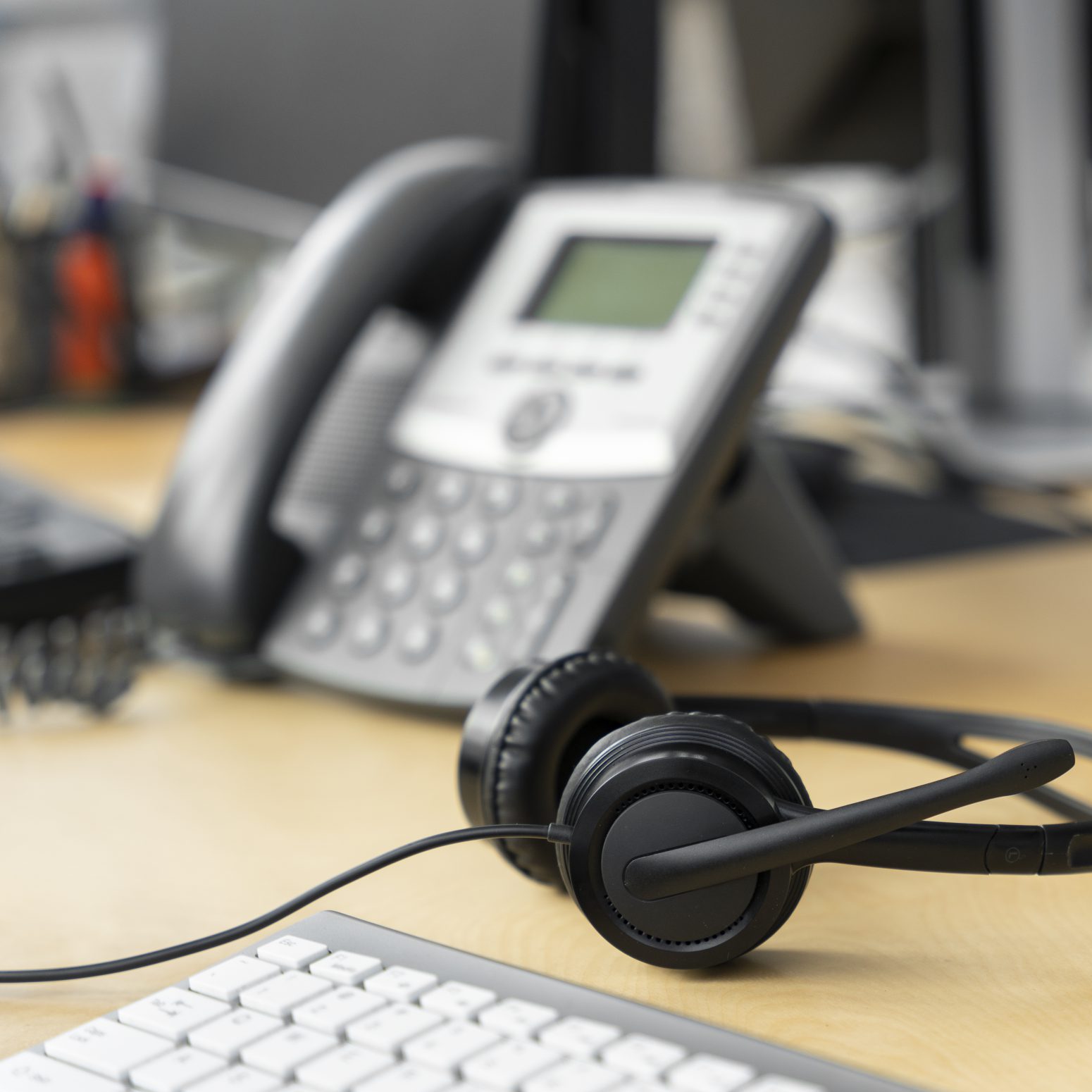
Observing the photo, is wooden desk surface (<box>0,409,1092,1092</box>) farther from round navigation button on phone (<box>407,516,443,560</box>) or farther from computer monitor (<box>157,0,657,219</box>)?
computer monitor (<box>157,0,657,219</box>)

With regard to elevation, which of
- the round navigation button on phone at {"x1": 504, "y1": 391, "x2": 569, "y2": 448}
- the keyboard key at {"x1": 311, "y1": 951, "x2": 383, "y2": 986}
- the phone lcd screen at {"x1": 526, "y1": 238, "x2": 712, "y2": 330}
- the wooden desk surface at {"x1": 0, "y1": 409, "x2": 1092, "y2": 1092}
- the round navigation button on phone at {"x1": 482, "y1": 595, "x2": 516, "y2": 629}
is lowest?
the wooden desk surface at {"x1": 0, "y1": 409, "x2": 1092, "y2": 1092}

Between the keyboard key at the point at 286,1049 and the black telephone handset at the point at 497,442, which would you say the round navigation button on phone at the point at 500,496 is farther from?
the keyboard key at the point at 286,1049

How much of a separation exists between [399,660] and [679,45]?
659 mm

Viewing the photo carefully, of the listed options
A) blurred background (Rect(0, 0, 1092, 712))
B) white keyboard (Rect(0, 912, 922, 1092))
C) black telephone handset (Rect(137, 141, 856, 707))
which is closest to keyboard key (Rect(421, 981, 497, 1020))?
white keyboard (Rect(0, 912, 922, 1092))

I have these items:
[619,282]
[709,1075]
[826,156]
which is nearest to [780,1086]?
[709,1075]

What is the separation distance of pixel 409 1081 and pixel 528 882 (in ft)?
0.44

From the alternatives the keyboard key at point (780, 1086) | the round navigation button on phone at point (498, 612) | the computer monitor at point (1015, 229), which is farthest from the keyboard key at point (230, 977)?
the computer monitor at point (1015, 229)

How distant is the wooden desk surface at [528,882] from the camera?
291 millimetres

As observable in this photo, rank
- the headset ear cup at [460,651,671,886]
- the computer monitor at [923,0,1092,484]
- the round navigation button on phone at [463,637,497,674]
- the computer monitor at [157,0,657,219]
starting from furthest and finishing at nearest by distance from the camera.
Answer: the computer monitor at [923,0,1092,484]
the computer monitor at [157,0,657,219]
the round navigation button on phone at [463,637,497,674]
the headset ear cup at [460,651,671,886]

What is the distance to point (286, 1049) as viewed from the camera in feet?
0.83

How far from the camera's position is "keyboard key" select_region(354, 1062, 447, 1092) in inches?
9.3

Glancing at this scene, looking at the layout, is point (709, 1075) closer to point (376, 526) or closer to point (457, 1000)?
point (457, 1000)

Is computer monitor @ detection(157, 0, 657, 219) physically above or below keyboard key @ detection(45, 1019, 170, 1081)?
above

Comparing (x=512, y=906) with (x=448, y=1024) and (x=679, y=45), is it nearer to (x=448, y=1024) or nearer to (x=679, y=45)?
(x=448, y=1024)
